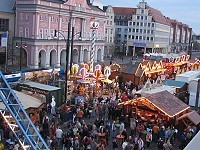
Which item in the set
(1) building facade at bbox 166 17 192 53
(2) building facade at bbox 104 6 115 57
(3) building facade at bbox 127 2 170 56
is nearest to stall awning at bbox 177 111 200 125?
(2) building facade at bbox 104 6 115 57

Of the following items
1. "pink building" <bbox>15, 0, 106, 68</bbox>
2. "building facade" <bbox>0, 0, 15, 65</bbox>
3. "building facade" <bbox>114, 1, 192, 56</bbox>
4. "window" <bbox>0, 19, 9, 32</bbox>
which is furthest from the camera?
"building facade" <bbox>114, 1, 192, 56</bbox>

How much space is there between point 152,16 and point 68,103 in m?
62.2

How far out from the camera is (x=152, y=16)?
81.4 meters

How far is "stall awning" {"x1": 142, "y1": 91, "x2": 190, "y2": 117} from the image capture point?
2028cm

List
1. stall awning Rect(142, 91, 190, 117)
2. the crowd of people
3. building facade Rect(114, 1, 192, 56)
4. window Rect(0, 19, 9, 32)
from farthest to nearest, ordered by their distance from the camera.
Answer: building facade Rect(114, 1, 192, 56) → window Rect(0, 19, 9, 32) → stall awning Rect(142, 91, 190, 117) → the crowd of people

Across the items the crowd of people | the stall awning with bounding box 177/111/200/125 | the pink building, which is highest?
the pink building

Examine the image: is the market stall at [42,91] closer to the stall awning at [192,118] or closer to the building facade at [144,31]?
the stall awning at [192,118]

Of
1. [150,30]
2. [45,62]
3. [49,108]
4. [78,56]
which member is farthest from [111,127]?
[150,30]

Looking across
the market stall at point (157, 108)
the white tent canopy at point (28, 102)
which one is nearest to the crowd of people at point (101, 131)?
the market stall at point (157, 108)

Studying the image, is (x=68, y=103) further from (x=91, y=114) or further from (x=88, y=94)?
(x=88, y=94)

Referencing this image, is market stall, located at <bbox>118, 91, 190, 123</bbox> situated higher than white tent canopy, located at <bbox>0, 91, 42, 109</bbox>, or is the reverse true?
white tent canopy, located at <bbox>0, 91, 42, 109</bbox>

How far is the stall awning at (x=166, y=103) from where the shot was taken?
20283 millimetres

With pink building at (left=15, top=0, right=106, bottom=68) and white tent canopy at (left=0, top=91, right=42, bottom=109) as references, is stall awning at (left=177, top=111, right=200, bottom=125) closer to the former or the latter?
white tent canopy at (left=0, top=91, right=42, bottom=109)

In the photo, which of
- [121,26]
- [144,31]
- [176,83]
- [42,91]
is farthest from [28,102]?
[121,26]
